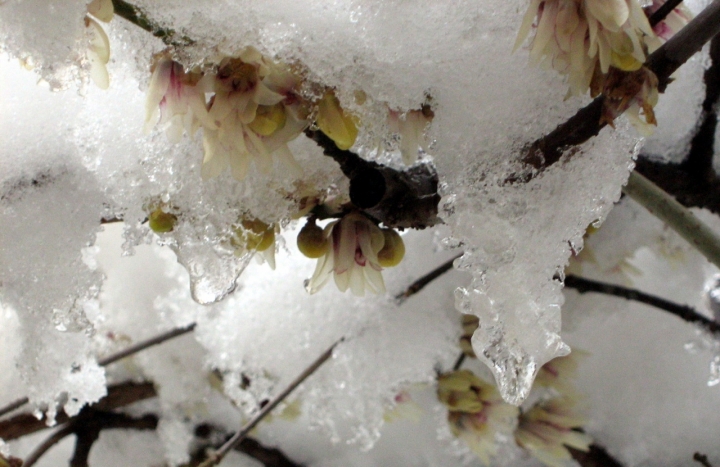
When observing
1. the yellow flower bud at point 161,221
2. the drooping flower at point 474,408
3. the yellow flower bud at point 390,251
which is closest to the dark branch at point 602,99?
the yellow flower bud at point 390,251

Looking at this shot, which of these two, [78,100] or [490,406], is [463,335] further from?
[78,100]

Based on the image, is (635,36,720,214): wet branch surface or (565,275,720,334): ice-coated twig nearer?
(635,36,720,214): wet branch surface

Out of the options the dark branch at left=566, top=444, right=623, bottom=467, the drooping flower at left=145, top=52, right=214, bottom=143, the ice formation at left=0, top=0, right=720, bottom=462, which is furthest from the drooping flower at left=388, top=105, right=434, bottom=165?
the dark branch at left=566, top=444, right=623, bottom=467

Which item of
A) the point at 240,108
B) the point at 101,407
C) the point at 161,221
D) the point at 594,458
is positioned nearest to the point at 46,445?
the point at 101,407

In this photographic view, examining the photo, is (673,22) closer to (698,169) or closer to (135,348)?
(698,169)

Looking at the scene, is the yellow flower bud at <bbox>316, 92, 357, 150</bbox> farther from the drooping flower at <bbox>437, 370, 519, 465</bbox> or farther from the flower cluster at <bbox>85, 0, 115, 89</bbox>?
the drooping flower at <bbox>437, 370, 519, 465</bbox>

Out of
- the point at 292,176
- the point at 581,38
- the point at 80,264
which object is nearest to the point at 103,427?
the point at 80,264
